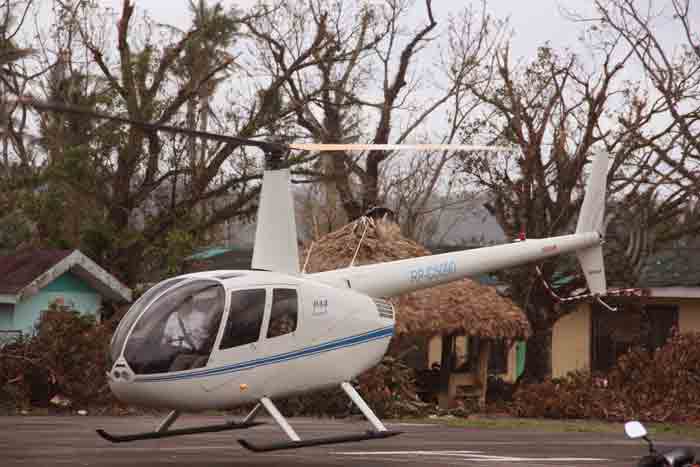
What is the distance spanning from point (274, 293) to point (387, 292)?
229 cm

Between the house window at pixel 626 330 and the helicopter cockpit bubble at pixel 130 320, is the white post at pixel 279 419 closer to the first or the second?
the helicopter cockpit bubble at pixel 130 320

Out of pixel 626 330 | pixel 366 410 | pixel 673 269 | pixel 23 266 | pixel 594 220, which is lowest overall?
pixel 626 330

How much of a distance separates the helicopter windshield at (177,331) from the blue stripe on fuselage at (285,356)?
0.07m

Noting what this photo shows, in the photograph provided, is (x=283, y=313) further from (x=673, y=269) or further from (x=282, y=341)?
(x=673, y=269)

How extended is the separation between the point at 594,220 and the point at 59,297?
11663 millimetres

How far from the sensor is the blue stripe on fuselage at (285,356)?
37.5ft

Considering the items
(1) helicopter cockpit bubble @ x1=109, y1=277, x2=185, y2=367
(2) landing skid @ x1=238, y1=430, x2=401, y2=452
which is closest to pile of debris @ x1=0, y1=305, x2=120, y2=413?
(1) helicopter cockpit bubble @ x1=109, y1=277, x2=185, y2=367

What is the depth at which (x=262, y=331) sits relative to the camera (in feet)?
39.5

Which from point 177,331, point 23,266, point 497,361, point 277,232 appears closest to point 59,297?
point 23,266

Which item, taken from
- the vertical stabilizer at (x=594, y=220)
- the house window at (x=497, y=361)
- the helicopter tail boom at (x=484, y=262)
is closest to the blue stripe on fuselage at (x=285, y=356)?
the helicopter tail boom at (x=484, y=262)

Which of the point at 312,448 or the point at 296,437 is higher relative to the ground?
the point at 296,437

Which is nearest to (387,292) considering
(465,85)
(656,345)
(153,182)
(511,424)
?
(511,424)

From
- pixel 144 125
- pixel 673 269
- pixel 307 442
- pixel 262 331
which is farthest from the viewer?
pixel 673 269

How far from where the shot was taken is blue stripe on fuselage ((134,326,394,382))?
11438 millimetres
